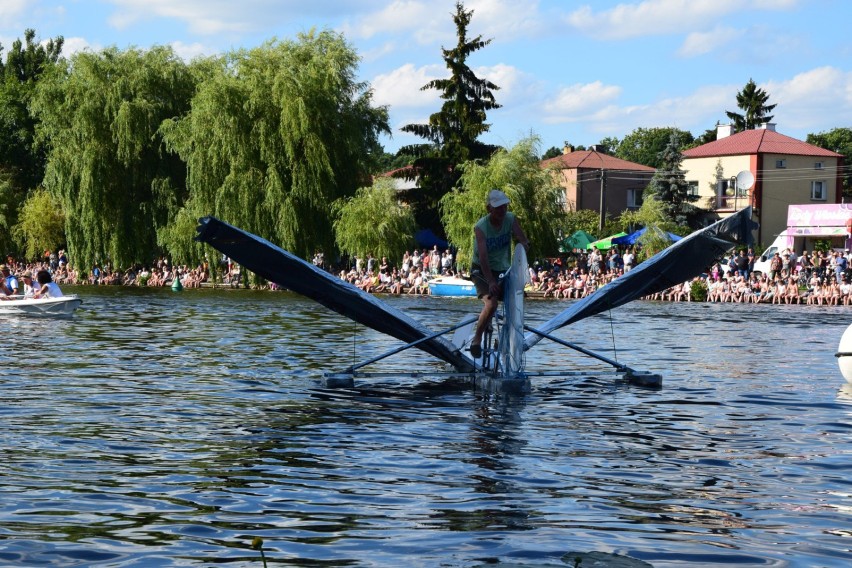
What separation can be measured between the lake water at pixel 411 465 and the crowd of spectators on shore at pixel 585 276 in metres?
26.6

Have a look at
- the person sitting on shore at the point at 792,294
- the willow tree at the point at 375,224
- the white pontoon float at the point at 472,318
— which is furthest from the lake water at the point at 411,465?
the willow tree at the point at 375,224

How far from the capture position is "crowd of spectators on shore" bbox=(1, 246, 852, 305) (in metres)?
45.6

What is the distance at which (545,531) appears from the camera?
730 cm

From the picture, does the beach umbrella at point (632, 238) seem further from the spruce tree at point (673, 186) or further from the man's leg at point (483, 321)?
the man's leg at point (483, 321)

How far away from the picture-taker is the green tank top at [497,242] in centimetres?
1366

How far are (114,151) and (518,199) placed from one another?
18912mm

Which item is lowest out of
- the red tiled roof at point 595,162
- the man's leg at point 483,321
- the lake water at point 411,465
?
the lake water at point 411,465

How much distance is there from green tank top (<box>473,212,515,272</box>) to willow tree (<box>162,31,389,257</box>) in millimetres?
36447

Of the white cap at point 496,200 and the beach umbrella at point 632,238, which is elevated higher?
the beach umbrella at point 632,238

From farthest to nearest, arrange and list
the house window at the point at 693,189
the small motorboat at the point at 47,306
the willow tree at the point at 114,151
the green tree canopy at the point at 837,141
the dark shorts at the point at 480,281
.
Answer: the green tree canopy at the point at 837,141 → the house window at the point at 693,189 → the willow tree at the point at 114,151 → the small motorboat at the point at 47,306 → the dark shorts at the point at 480,281

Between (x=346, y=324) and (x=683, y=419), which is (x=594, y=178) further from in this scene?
(x=683, y=419)

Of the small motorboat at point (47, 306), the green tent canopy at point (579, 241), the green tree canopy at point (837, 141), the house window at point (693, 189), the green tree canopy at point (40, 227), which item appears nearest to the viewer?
the small motorboat at point (47, 306)

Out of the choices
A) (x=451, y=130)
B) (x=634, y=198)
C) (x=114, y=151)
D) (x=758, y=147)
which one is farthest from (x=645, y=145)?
(x=114, y=151)

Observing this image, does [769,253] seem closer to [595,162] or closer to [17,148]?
[595,162]
